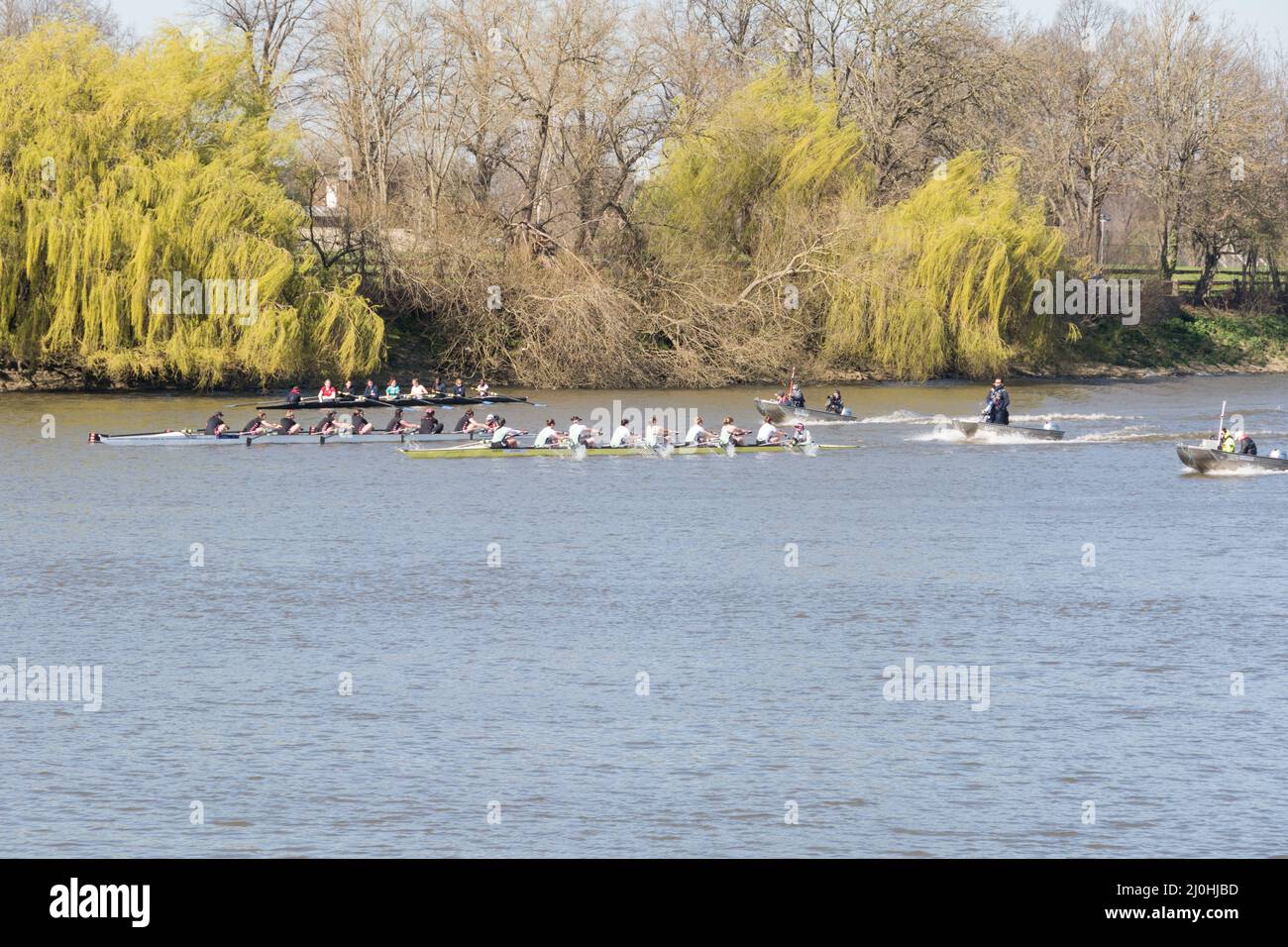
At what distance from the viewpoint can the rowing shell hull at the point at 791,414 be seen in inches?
1977

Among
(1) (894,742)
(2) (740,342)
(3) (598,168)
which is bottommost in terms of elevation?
(1) (894,742)

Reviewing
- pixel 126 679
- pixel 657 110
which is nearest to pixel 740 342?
pixel 657 110

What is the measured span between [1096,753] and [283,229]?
42.6m

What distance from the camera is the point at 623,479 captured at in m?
40.1

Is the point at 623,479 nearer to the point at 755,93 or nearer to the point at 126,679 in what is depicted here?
the point at 126,679

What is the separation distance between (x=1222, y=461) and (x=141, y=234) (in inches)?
1273

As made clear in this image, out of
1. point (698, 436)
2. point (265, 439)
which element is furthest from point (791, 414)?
point (265, 439)

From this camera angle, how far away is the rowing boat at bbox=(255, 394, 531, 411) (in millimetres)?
50188

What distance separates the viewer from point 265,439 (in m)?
44.2

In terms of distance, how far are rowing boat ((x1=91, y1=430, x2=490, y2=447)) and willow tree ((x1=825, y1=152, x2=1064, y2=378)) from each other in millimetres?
21064

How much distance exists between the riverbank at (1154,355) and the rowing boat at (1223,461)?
2422 cm

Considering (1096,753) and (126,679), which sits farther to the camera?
(126,679)

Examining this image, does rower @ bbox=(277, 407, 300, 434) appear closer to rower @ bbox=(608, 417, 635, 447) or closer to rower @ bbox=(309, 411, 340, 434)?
rower @ bbox=(309, 411, 340, 434)

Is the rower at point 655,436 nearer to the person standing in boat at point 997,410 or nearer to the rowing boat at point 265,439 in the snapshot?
the rowing boat at point 265,439
